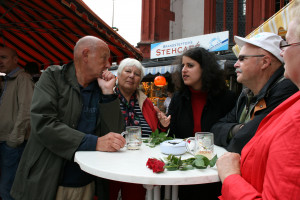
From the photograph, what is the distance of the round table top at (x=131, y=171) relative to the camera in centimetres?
108

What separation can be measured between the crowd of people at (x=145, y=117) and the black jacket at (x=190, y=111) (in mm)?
11

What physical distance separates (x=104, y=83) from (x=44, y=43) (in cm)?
319

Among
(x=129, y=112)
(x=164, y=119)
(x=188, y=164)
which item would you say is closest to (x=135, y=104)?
(x=129, y=112)

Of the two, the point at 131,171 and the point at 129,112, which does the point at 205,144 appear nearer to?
the point at 131,171

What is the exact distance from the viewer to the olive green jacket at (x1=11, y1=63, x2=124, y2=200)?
1454 mm

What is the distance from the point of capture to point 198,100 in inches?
96.3

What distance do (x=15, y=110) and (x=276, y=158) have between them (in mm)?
3006

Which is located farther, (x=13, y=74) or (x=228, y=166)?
(x=13, y=74)

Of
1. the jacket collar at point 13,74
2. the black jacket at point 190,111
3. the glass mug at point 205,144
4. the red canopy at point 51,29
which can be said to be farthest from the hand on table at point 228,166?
the jacket collar at point 13,74

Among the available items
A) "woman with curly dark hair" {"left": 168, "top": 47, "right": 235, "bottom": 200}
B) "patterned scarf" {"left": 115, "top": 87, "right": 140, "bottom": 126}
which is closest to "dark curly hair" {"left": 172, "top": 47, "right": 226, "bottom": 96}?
"woman with curly dark hair" {"left": 168, "top": 47, "right": 235, "bottom": 200}

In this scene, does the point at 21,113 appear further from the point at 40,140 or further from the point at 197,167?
the point at 197,167

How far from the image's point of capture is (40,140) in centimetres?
148

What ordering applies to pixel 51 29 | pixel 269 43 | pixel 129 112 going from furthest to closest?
pixel 51 29, pixel 129 112, pixel 269 43

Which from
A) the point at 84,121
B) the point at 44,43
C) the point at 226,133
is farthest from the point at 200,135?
the point at 44,43
